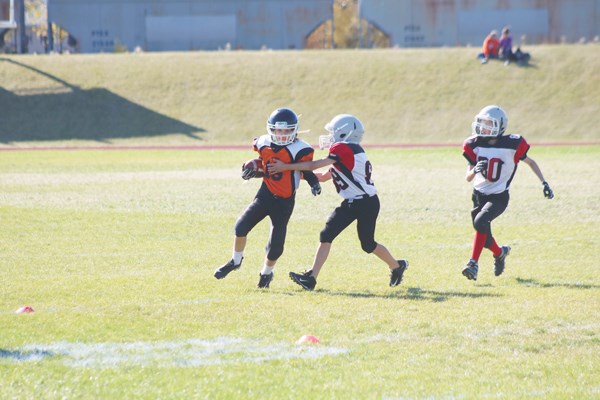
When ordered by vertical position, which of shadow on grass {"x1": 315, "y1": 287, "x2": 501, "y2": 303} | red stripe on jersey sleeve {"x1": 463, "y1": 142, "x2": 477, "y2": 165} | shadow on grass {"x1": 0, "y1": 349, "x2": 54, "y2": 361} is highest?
red stripe on jersey sleeve {"x1": 463, "y1": 142, "x2": 477, "y2": 165}

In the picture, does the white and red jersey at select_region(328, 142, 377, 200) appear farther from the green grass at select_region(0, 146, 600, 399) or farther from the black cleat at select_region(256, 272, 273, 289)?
the black cleat at select_region(256, 272, 273, 289)

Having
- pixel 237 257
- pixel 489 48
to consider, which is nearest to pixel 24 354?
pixel 237 257

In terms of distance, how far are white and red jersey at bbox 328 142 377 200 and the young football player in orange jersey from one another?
0.77ft

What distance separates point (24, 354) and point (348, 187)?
386 centimetres

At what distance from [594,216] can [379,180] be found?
22.6ft

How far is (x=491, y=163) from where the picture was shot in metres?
10.1

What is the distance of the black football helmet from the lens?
930 cm

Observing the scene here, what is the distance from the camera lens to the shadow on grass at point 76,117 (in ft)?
134

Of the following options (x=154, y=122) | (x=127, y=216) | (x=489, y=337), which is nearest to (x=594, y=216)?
(x=127, y=216)

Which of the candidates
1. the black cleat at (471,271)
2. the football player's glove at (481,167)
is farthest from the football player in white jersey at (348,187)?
the football player's glove at (481,167)

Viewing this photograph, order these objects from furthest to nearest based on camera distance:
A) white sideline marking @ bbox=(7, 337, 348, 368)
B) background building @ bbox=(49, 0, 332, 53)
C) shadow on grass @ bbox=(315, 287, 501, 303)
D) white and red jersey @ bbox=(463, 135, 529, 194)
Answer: background building @ bbox=(49, 0, 332, 53) < white and red jersey @ bbox=(463, 135, 529, 194) < shadow on grass @ bbox=(315, 287, 501, 303) < white sideline marking @ bbox=(7, 337, 348, 368)

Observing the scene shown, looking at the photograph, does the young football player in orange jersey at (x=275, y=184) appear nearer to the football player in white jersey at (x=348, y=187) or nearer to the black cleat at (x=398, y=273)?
the football player in white jersey at (x=348, y=187)

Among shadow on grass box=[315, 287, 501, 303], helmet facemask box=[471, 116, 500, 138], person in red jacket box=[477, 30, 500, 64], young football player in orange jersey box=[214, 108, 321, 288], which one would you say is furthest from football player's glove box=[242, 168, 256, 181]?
person in red jacket box=[477, 30, 500, 64]

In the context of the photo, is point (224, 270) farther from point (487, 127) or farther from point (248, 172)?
point (487, 127)
